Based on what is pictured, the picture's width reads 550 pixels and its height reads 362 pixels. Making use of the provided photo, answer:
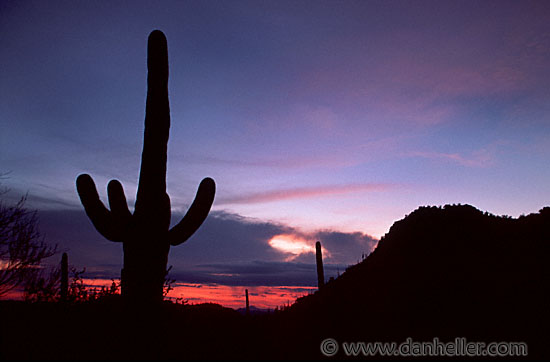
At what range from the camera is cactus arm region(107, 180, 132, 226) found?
803 centimetres

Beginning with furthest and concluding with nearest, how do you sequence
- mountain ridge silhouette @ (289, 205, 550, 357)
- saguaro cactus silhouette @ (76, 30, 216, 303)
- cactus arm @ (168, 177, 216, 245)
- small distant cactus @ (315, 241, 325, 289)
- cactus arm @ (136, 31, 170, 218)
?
small distant cactus @ (315, 241, 325, 289)
cactus arm @ (168, 177, 216, 245)
cactus arm @ (136, 31, 170, 218)
mountain ridge silhouette @ (289, 205, 550, 357)
saguaro cactus silhouette @ (76, 30, 216, 303)

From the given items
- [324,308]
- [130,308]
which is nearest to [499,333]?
[324,308]

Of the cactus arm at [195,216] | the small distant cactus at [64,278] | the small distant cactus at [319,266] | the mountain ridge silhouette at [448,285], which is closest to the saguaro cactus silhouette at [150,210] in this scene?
the cactus arm at [195,216]

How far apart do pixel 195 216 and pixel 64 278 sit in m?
8.86

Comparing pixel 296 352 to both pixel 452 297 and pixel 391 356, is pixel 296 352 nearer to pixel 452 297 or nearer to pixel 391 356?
pixel 391 356

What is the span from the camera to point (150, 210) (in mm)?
7941

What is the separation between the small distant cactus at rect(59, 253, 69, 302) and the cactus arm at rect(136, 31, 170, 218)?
692 centimetres

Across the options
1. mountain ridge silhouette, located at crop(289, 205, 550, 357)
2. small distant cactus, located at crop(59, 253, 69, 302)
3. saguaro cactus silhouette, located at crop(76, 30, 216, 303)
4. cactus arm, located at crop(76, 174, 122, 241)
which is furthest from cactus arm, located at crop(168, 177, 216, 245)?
small distant cactus, located at crop(59, 253, 69, 302)

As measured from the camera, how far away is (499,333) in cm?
752

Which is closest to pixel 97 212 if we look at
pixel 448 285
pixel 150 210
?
pixel 150 210

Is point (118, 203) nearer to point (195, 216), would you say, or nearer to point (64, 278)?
point (195, 216)

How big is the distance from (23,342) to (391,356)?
619cm

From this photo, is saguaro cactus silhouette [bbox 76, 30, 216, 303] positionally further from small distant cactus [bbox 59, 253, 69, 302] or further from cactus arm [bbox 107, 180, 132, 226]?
small distant cactus [bbox 59, 253, 69, 302]

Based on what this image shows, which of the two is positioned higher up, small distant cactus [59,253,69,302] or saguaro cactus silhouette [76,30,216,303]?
saguaro cactus silhouette [76,30,216,303]
